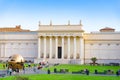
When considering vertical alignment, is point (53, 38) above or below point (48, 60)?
above

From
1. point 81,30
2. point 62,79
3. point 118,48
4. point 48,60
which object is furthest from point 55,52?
point 62,79

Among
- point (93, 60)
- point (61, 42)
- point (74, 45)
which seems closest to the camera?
point (93, 60)

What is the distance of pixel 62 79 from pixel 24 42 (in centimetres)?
4958

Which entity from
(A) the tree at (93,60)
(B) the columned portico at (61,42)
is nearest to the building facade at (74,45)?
(B) the columned portico at (61,42)

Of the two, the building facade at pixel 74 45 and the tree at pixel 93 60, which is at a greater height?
the building facade at pixel 74 45

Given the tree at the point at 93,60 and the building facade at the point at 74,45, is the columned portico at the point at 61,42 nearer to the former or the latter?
the building facade at the point at 74,45

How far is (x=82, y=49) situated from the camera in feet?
239

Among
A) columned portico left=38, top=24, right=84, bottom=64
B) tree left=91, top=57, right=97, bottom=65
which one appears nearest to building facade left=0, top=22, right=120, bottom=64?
columned portico left=38, top=24, right=84, bottom=64

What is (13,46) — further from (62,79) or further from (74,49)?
(62,79)

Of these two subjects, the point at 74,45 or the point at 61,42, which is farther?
the point at 61,42

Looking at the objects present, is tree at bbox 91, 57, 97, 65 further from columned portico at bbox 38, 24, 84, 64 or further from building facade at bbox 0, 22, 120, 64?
columned portico at bbox 38, 24, 84, 64

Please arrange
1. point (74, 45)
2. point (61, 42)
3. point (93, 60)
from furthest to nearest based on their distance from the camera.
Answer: point (61, 42)
point (74, 45)
point (93, 60)

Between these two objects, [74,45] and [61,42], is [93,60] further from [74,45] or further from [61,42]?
[61,42]

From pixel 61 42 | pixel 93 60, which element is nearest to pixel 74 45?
pixel 61 42
